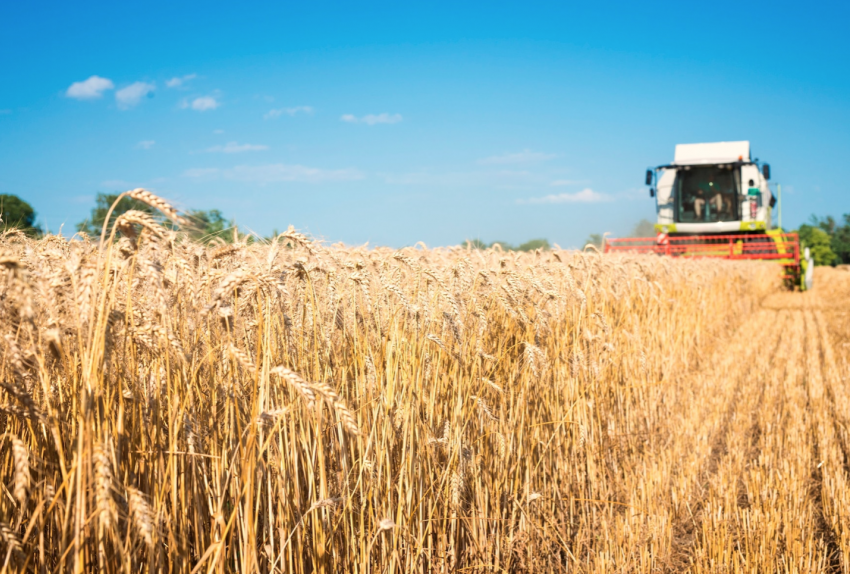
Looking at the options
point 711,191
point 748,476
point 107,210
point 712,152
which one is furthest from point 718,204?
point 107,210

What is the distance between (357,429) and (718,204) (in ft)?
58.0

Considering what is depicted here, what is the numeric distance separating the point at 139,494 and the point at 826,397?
A: 6.00m

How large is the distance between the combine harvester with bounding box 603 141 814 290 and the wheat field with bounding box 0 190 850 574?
12296 millimetres

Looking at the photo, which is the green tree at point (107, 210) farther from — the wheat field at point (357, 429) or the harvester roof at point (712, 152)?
the harvester roof at point (712, 152)

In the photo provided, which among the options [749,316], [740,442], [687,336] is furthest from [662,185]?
[740,442]

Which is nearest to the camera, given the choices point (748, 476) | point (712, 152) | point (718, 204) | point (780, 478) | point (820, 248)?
point (780, 478)

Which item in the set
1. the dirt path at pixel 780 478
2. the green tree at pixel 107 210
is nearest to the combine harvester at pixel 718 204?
the dirt path at pixel 780 478

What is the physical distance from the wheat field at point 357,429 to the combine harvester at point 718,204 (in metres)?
12.3

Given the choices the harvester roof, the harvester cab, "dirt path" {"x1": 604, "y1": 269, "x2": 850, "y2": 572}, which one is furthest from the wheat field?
the harvester roof

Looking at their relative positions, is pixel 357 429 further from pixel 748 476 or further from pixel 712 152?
pixel 712 152

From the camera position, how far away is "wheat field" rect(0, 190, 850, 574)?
1335 millimetres

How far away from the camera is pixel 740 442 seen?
4230 mm

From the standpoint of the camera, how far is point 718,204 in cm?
1656

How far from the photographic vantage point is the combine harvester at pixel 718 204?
15.5 meters
